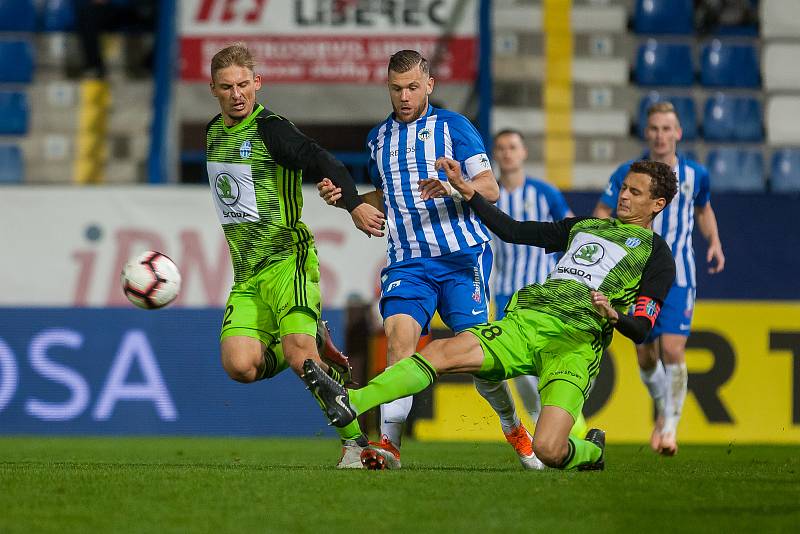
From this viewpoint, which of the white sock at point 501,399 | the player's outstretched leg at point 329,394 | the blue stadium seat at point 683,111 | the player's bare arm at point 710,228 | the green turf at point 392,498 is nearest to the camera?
the green turf at point 392,498

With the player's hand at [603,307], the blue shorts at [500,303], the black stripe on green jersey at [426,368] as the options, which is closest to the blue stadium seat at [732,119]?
the blue shorts at [500,303]

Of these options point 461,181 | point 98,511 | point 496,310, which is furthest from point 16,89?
point 98,511

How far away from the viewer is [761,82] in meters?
14.9

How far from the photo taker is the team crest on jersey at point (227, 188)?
6684 millimetres

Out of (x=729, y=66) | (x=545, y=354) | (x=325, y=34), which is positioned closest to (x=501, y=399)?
(x=545, y=354)

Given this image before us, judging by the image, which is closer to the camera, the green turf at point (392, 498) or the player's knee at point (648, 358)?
the green turf at point (392, 498)

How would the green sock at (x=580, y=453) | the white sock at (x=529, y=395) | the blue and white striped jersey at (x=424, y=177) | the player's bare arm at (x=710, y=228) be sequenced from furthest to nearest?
the player's bare arm at (x=710, y=228) < the white sock at (x=529, y=395) < the blue and white striped jersey at (x=424, y=177) < the green sock at (x=580, y=453)

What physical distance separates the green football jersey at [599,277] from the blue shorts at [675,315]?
94.1 inches

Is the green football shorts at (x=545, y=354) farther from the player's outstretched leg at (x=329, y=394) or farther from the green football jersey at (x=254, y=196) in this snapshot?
the green football jersey at (x=254, y=196)

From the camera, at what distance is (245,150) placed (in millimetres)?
6656

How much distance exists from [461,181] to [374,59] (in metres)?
7.97

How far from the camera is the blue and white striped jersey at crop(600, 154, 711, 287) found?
866 cm

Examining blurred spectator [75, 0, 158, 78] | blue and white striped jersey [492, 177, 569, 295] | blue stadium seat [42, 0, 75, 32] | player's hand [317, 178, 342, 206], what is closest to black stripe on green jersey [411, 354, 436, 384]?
player's hand [317, 178, 342, 206]

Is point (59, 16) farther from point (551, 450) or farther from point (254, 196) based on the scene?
point (551, 450)
